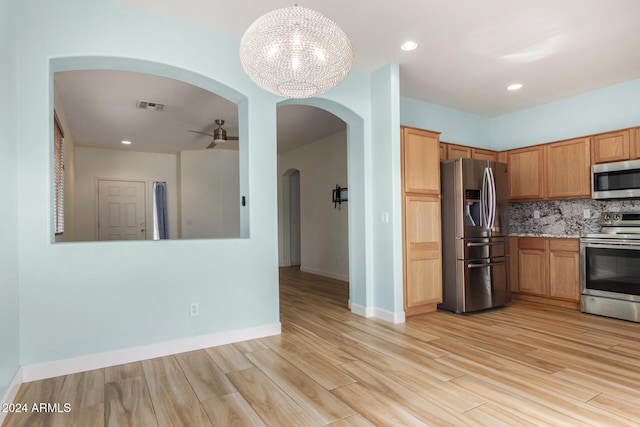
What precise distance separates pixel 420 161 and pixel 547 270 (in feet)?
7.43

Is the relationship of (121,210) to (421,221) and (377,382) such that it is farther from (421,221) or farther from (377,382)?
(377,382)

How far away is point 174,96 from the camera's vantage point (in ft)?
15.4

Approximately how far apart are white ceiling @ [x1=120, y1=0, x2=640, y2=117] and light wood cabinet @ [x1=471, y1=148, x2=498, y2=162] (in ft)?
2.69

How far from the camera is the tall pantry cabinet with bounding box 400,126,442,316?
3969mm

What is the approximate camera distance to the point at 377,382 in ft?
7.73

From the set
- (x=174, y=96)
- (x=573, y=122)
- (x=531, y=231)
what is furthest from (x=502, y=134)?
(x=174, y=96)

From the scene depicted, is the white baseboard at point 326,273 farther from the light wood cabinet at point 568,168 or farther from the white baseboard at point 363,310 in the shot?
the light wood cabinet at point 568,168

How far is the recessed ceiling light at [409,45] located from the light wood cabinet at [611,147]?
258cm

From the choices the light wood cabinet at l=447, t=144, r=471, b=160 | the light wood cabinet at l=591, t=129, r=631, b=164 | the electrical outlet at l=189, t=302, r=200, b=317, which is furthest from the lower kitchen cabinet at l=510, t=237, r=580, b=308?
the electrical outlet at l=189, t=302, r=200, b=317

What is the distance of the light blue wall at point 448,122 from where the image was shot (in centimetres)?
494

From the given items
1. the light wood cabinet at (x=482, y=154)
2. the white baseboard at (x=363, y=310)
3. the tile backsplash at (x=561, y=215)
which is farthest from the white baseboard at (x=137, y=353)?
the tile backsplash at (x=561, y=215)

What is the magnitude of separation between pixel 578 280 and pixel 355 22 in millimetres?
3906

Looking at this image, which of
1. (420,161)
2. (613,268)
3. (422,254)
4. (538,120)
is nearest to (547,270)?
(613,268)

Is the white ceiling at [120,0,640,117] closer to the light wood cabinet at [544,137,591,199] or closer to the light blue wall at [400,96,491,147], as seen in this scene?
the light blue wall at [400,96,491,147]
